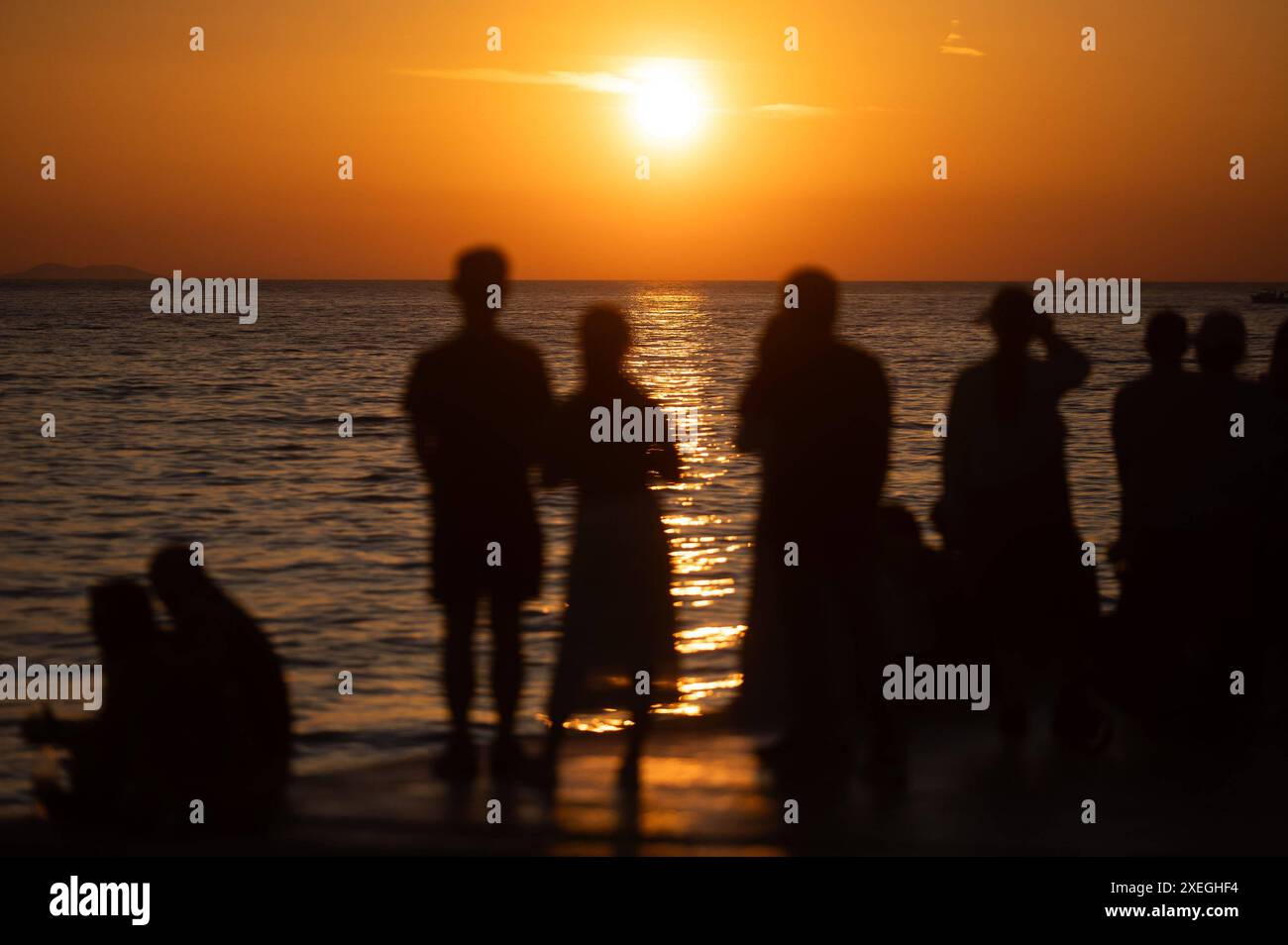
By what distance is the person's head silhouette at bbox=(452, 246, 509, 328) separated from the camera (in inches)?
240

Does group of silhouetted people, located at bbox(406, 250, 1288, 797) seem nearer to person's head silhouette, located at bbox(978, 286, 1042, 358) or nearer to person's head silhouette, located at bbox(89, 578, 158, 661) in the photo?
person's head silhouette, located at bbox(978, 286, 1042, 358)

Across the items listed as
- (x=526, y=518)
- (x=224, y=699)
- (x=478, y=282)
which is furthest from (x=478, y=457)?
(x=224, y=699)

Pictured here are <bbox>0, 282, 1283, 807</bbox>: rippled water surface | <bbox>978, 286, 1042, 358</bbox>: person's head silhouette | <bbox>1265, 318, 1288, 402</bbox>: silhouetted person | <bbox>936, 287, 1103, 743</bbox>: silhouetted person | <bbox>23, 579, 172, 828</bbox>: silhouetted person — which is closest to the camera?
<bbox>23, 579, 172, 828</bbox>: silhouetted person

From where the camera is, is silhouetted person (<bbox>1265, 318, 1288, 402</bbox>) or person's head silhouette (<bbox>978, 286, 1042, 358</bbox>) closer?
person's head silhouette (<bbox>978, 286, 1042, 358</bbox>)

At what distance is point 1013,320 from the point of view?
636 centimetres

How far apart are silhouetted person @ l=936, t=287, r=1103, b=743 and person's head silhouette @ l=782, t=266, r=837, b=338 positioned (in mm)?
767

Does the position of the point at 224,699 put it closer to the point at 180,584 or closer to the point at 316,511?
the point at 180,584

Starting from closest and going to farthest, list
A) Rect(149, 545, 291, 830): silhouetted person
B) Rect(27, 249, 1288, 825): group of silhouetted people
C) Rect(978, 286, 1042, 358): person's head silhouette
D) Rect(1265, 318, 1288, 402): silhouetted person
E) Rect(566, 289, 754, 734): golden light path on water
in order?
Rect(149, 545, 291, 830): silhouetted person
Rect(27, 249, 1288, 825): group of silhouetted people
Rect(978, 286, 1042, 358): person's head silhouette
Rect(1265, 318, 1288, 402): silhouetted person
Rect(566, 289, 754, 734): golden light path on water

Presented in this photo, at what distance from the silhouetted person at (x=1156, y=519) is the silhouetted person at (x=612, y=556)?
2129 mm

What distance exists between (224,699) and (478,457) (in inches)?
56.3

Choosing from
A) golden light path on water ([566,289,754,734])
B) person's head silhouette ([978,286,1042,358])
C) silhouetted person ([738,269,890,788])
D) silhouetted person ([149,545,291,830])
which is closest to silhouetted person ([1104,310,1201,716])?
person's head silhouette ([978,286,1042,358])

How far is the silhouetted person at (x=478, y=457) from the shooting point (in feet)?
20.0

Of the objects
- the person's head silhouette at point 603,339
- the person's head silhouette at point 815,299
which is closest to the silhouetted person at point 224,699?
the person's head silhouette at point 603,339
